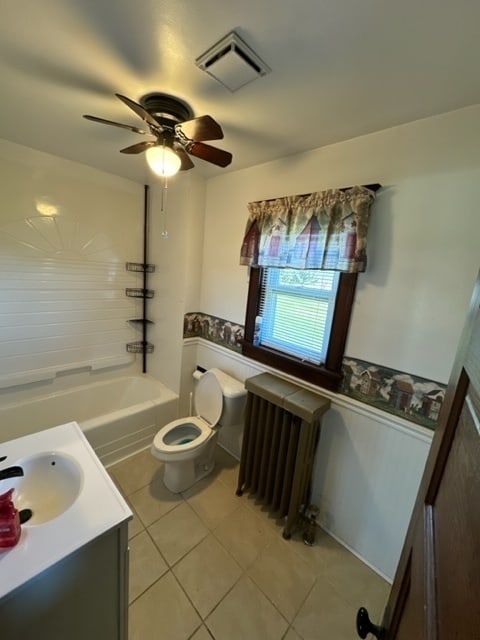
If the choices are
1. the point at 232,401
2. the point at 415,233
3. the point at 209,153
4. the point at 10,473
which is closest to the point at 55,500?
the point at 10,473

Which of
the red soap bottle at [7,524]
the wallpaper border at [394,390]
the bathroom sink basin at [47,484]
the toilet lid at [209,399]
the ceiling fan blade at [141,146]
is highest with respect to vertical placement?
the ceiling fan blade at [141,146]

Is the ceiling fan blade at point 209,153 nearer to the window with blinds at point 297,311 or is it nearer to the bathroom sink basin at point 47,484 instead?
the window with blinds at point 297,311

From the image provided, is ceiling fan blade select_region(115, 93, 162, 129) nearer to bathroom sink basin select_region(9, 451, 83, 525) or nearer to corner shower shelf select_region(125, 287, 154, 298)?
bathroom sink basin select_region(9, 451, 83, 525)

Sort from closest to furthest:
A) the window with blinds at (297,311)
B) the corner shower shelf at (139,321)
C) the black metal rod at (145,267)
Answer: the window with blinds at (297,311), the black metal rod at (145,267), the corner shower shelf at (139,321)

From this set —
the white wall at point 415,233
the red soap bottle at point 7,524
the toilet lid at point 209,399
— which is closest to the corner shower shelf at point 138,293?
the toilet lid at point 209,399

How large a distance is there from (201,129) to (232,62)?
27cm

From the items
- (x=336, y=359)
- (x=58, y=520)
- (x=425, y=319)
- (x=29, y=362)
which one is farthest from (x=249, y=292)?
(x=29, y=362)

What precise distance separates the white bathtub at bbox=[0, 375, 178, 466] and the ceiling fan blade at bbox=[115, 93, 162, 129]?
205 centimetres

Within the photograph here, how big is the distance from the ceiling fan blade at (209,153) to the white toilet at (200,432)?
58.6 inches

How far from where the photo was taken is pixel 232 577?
1.41 m

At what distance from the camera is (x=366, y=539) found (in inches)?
60.5

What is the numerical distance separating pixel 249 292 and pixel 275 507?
1.52 m

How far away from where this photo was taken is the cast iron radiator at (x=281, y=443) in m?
1.52

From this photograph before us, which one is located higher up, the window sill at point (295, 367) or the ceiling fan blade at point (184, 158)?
the ceiling fan blade at point (184, 158)
